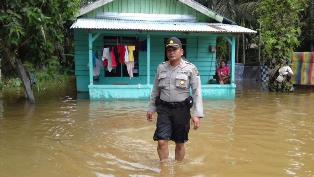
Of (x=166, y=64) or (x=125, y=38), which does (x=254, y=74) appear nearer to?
(x=125, y=38)

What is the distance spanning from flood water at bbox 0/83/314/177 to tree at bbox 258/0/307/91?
4.41m

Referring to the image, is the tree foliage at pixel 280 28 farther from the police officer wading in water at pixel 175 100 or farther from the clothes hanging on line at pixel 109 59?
the police officer wading in water at pixel 175 100

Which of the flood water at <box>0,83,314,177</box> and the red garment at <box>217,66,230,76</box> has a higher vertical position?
the red garment at <box>217,66,230,76</box>

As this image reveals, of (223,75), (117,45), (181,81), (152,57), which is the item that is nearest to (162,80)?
(181,81)

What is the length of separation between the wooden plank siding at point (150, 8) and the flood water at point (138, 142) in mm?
4864

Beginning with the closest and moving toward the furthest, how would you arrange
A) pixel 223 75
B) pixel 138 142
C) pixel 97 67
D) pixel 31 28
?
pixel 138 142 < pixel 31 28 < pixel 97 67 < pixel 223 75

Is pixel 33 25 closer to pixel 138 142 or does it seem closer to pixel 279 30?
pixel 138 142

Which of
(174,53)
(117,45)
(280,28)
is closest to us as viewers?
(174,53)

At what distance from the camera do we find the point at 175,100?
5324mm

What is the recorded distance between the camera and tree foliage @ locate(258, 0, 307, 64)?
15.7 metres

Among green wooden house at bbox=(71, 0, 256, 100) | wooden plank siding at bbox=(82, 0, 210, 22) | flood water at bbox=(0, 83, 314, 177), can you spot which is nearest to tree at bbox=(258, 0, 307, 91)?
green wooden house at bbox=(71, 0, 256, 100)

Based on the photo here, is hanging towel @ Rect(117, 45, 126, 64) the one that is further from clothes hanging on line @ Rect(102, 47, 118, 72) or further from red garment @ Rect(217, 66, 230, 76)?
red garment @ Rect(217, 66, 230, 76)

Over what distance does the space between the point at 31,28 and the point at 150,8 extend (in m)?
5.62

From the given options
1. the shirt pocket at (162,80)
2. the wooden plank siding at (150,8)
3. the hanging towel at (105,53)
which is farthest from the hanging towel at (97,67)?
the shirt pocket at (162,80)
